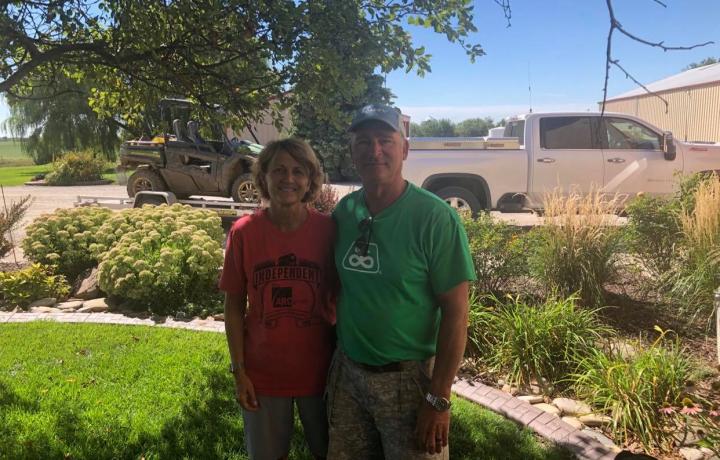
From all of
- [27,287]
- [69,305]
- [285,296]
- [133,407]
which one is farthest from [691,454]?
[27,287]

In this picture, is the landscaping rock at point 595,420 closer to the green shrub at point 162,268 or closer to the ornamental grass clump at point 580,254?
the ornamental grass clump at point 580,254

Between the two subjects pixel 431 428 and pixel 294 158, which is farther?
pixel 294 158

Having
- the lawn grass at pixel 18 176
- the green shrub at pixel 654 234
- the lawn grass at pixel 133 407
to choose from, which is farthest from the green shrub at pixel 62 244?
the lawn grass at pixel 18 176

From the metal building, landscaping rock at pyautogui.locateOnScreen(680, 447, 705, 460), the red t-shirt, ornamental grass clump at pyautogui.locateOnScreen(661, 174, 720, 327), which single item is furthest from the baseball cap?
the metal building

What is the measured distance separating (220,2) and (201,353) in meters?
2.71

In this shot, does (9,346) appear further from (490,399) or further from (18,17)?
(490,399)

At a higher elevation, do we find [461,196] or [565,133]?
[565,133]

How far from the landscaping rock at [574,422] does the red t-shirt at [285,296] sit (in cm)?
197

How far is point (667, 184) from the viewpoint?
893 centimetres

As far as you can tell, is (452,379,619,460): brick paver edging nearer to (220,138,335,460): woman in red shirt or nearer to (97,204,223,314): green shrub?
(220,138,335,460): woman in red shirt

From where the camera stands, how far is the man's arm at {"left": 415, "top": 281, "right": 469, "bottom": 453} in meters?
1.73

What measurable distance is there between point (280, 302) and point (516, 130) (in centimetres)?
884

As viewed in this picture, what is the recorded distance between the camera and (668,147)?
29.0ft

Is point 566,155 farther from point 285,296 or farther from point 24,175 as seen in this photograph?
point 24,175
